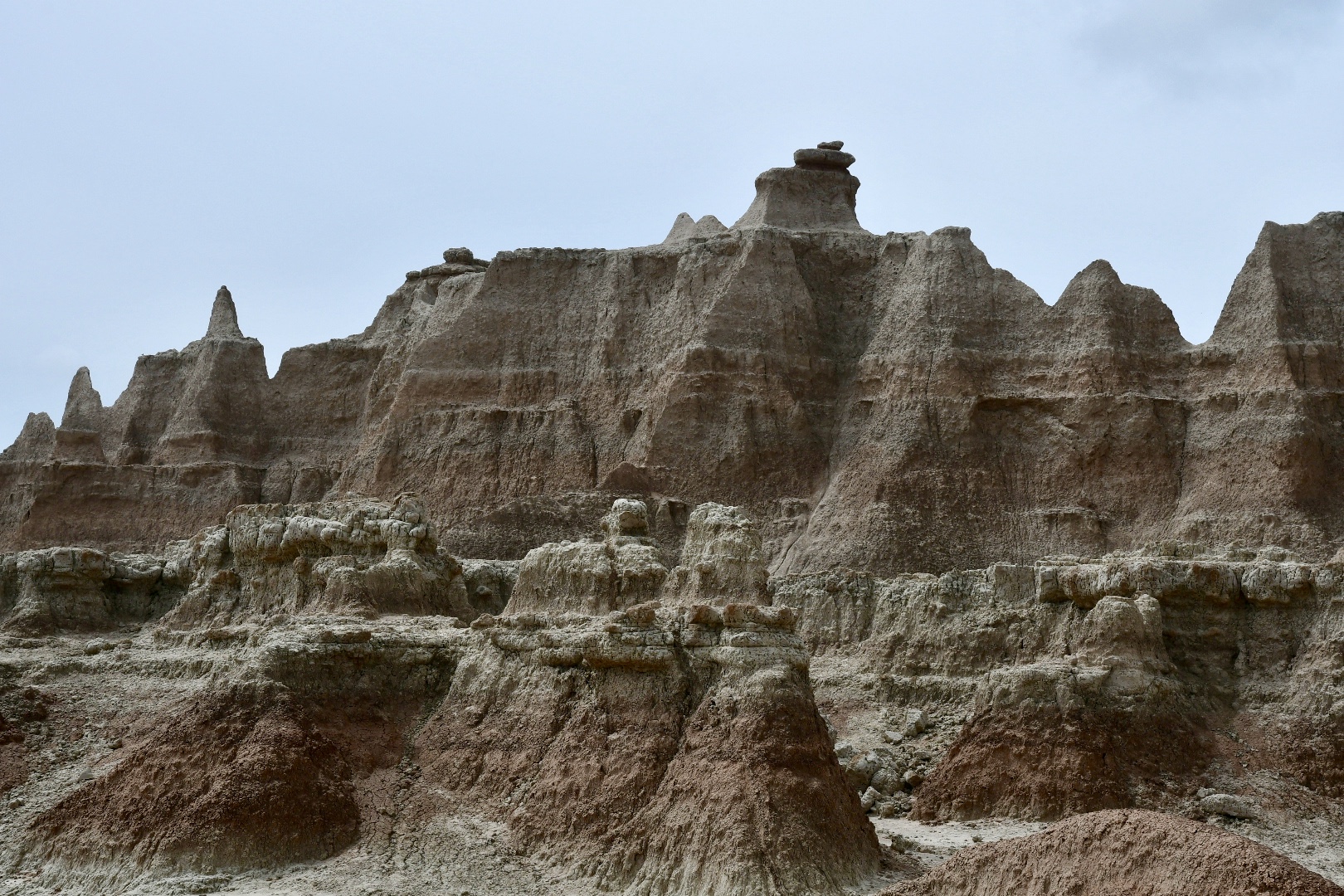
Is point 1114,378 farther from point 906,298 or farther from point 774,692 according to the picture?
point 774,692

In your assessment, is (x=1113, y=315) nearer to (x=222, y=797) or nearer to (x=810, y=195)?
(x=810, y=195)

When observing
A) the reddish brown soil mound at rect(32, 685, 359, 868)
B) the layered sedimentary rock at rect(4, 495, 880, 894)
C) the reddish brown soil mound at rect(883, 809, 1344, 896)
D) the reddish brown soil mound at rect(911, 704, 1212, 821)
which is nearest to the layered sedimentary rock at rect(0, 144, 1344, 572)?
the reddish brown soil mound at rect(911, 704, 1212, 821)

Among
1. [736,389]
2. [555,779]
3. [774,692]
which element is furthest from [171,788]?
[736,389]

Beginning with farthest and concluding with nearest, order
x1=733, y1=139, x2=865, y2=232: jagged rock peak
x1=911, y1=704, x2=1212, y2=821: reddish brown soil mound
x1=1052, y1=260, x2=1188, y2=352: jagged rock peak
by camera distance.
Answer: x1=733, y1=139, x2=865, y2=232: jagged rock peak → x1=1052, y1=260, x2=1188, y2=352: jagged rock peak → x1=911, y1=704, x2=1212, y2=821: reddish brown soil mound

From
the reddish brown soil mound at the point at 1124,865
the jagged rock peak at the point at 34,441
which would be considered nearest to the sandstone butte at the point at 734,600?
the reddish brown soil mound at the point at 1124,865

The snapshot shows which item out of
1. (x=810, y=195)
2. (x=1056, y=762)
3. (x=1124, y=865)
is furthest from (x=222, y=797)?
(x=810, y=195)

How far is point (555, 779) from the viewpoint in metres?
32.2

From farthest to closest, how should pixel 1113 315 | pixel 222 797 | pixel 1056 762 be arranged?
pixel 1113 315 < pixel 1056 762 < pixel 222 797

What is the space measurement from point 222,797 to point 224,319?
216 ft

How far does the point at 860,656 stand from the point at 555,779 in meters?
20.1

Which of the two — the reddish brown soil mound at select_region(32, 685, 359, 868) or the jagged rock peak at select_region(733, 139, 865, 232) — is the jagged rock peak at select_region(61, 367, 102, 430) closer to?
the jagged rock peak at select_region(733, 139, 865, 232)

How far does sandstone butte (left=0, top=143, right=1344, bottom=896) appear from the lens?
1233 inches

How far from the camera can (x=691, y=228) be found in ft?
282

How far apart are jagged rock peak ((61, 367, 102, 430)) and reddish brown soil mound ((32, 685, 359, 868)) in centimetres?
6318
